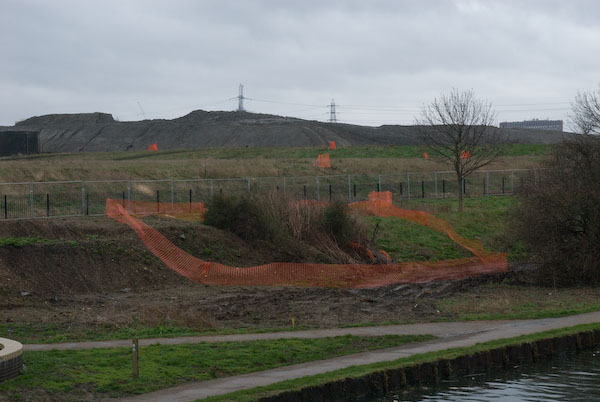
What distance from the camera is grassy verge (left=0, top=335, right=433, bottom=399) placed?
1276cm

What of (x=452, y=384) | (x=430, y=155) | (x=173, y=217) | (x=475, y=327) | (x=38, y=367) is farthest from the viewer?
(x=430, y=155)

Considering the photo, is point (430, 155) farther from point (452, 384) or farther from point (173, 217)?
point (452, 384)

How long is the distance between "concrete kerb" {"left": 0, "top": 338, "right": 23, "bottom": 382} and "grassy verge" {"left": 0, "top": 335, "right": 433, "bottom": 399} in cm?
12

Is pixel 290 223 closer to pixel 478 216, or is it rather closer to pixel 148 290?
pixel 148 290

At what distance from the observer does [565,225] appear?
28.0m

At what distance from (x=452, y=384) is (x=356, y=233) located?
20543mm

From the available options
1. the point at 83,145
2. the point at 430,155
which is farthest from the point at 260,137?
the point at 430,155

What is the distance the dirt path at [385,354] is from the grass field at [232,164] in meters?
32.0

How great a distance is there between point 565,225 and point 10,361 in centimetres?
2007

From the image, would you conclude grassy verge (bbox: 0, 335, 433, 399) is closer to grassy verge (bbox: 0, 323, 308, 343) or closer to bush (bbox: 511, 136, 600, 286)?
grassy verge (bbox: 0, 323, 308, 343)

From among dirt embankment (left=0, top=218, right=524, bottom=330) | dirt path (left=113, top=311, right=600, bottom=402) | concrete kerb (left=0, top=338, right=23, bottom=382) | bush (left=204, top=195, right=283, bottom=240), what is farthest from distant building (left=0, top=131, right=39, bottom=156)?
concrete kerb (left=0, top=338, right=23, bottom=382)

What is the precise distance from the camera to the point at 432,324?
64.3 feet

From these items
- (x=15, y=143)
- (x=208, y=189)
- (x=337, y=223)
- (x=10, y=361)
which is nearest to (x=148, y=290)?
(x=337, y=223)

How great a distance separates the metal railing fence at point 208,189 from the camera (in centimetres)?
3669
